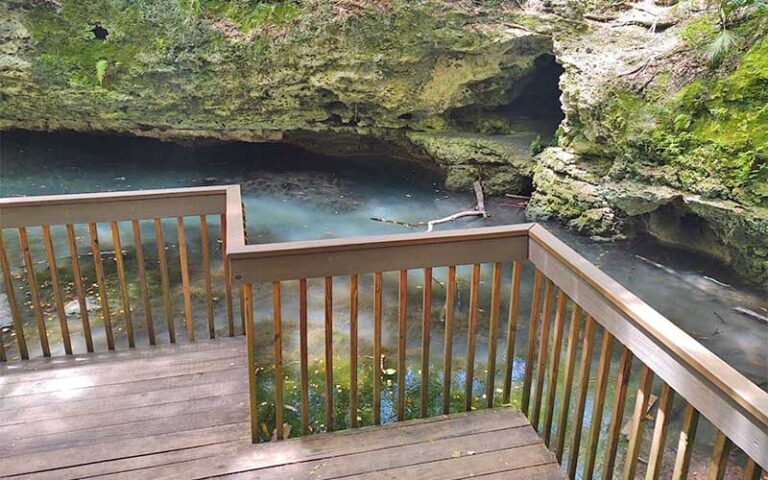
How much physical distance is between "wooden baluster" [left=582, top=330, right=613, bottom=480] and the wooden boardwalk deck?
18cm

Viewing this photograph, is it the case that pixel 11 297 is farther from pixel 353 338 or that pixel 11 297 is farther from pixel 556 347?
pixel 556 347

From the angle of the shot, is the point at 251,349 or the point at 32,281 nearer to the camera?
the point at 251,349

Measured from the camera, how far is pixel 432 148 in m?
8.74

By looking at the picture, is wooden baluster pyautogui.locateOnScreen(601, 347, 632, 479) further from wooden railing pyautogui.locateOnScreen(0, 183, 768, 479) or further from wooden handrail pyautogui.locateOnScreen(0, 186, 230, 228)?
wooden handrail pyautogui.locateOnScreen(0, 186, 230, 228)

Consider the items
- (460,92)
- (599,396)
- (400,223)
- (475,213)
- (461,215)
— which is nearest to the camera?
(599,396)

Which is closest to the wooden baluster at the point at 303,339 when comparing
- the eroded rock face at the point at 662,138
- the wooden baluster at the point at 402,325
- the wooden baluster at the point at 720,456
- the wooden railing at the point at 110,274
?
the wooden baluster at the point at 402,325

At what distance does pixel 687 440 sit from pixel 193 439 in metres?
1.96

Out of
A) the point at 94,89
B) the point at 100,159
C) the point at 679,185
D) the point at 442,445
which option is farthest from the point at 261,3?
the point at 442,445

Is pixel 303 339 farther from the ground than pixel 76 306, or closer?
farther from the ground

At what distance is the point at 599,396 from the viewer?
1.98 metres

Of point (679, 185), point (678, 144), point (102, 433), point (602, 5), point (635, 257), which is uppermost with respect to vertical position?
point (602, 5)

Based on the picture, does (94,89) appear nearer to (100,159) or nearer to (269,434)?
(100,159)

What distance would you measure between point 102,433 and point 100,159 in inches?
355

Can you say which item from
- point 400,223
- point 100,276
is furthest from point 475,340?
point 400,223
